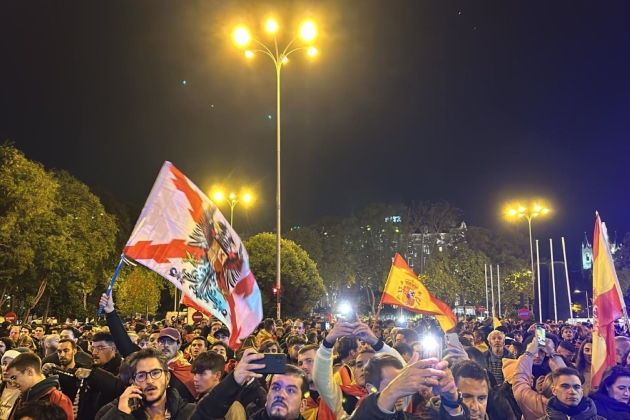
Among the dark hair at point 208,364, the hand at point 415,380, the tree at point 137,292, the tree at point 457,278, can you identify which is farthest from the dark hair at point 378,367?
the tree at point 457,278

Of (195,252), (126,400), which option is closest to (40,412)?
(126,400)

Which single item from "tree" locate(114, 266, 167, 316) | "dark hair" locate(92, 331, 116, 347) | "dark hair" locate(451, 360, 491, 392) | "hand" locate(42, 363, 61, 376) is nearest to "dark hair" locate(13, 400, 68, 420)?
"hand" locate(42, 363, 61, 376)

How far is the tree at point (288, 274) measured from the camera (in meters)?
42.5

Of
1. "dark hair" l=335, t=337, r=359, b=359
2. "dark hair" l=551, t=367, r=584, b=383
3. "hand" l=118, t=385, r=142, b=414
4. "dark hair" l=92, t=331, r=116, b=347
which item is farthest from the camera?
"dark hair" l=335, t=337, r=359, b=359

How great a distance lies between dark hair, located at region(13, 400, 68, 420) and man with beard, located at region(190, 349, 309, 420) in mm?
844

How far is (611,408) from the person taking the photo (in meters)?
5.24

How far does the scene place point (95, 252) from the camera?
123 ft

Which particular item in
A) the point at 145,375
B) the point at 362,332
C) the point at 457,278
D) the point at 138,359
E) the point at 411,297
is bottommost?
the point at 145,375

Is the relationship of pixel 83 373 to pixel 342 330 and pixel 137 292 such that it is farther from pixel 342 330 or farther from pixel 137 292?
pixel 137 292

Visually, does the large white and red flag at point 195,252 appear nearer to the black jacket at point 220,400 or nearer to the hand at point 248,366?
the black jacket at point 220,400

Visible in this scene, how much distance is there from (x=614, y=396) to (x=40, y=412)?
4.67 meters

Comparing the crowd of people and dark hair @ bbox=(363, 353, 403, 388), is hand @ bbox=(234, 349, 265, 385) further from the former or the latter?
dark hair @ bbox=(363, 353, 403, 388)

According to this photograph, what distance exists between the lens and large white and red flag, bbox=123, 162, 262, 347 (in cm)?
507

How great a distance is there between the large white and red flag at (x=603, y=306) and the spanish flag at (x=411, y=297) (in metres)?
2.59
